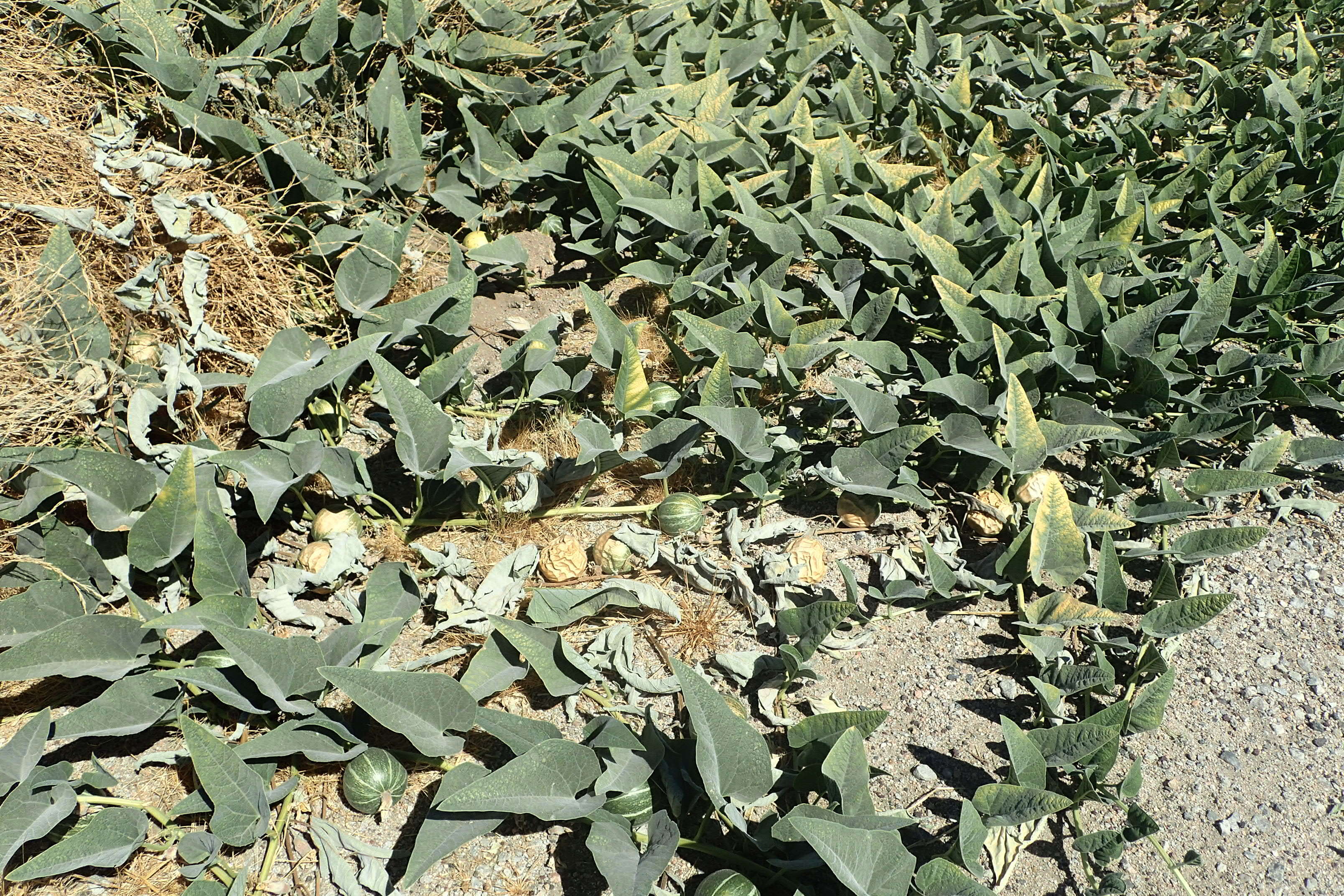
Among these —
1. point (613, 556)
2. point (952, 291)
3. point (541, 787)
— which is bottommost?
point (613, 556)

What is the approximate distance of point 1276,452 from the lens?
6.98 feet

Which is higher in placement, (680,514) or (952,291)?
(952,291)

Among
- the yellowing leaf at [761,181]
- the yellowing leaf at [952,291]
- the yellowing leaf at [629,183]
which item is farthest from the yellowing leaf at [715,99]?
the yellowing leaf at [952,291]

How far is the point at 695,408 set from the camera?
1899mm

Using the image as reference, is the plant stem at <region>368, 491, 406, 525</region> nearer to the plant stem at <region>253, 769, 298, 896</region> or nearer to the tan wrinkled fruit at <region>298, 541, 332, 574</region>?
the tan wrinkled fruit at <region>298, 541, 332, 574</region>

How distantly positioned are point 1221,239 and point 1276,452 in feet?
2.16

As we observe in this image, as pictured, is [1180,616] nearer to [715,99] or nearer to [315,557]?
[315,557]

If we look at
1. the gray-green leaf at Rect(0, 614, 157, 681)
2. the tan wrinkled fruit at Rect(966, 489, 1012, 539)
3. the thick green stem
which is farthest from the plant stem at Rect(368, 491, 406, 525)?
the thick green stem

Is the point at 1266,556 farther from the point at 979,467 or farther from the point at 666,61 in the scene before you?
the point at 666,61

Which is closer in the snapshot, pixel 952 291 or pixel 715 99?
pixel 952 291

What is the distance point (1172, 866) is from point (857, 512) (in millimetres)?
860

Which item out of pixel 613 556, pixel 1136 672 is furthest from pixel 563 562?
pixel 1136 672

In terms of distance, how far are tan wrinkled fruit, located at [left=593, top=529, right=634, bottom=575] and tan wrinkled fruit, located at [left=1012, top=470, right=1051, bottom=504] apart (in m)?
0.83

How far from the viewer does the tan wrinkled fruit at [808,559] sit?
1.98 metres
